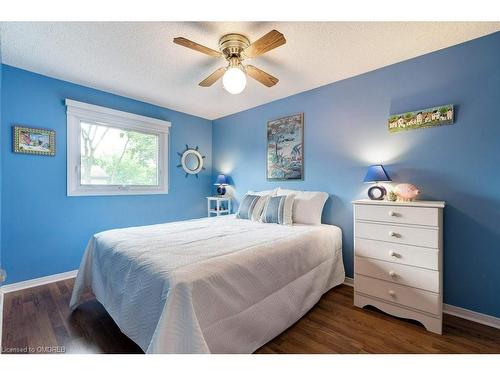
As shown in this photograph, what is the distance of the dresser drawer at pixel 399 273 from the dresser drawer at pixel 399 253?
39 mm

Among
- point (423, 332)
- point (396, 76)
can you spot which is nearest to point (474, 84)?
point (396, 76)

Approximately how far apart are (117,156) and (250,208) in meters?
2.04

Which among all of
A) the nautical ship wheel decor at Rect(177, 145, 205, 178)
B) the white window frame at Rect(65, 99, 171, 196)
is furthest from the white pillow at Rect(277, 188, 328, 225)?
the white window frame at Rect(65, 99, 171, 196)

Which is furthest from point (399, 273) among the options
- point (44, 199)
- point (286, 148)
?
point (44, 199)

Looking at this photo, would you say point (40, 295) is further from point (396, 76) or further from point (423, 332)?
point (396, 76)

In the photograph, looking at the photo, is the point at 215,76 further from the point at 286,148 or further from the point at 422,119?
the point at 422,119

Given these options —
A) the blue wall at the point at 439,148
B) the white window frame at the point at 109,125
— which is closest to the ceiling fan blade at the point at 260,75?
the blue wall at the point at 439,148

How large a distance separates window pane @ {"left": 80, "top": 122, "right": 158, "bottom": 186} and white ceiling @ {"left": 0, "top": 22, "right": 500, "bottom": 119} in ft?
1.99

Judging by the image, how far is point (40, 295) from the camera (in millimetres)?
2217

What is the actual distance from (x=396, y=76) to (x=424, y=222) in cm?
149

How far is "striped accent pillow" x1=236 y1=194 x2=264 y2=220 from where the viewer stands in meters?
2.80

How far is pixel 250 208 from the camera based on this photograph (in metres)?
2.85

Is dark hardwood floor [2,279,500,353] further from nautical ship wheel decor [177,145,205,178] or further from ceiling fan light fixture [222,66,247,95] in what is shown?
nautical ship wheel decor [177,145,205,178]

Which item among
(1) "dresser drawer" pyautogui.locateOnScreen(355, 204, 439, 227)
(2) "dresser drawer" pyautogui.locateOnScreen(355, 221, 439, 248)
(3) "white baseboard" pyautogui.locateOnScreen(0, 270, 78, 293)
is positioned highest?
(1) "dresser drawer" pyautogui.locateOnScreen(355, 204, 439, 227)
